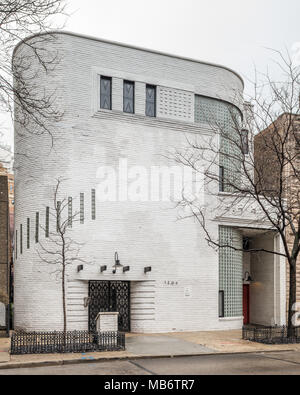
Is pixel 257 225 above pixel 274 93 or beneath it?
beneath

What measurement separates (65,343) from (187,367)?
498cm

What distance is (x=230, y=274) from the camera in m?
27.6

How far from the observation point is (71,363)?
16375mm

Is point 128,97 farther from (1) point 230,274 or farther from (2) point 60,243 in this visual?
(1) point 230,274

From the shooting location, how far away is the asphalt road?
14.6 metres

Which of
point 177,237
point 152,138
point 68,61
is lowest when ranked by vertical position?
point 177,237

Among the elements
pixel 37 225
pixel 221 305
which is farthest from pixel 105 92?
pixel 221 305

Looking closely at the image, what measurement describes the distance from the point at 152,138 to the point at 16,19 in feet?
43.5

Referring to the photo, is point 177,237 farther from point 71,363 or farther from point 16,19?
point 16,19

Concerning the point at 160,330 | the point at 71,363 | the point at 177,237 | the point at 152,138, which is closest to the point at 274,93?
the point at 152,138

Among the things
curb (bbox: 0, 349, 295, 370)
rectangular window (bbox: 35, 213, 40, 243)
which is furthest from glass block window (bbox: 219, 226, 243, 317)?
rectangular window (bbox: 35, 213, 40, 243)

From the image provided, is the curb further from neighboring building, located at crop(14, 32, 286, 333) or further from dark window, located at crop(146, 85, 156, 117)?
dark window, located at crop(146, 85, 156, 117)

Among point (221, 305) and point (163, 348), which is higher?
point (221, 305)

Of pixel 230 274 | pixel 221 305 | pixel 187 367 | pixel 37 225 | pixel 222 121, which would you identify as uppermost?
pixel 222 121
